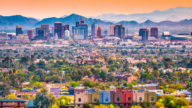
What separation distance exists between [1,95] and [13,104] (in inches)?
245

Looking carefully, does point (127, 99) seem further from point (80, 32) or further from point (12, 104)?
point (80, 32)

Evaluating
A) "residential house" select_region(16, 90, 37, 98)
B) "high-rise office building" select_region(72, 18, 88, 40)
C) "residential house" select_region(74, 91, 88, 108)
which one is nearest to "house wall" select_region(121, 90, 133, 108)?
"residential house" select_region(74, 91, 88, 108)

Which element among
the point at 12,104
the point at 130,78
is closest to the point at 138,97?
the point at 12,104

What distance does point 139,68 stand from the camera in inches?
1555

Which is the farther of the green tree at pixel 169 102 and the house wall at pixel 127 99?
the house wall at pixel 127 99

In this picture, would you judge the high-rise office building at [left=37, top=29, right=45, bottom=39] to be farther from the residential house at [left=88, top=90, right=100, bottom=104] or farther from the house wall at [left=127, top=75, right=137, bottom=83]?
the residential house at [left=88, top=90, right=100, bottom=104]

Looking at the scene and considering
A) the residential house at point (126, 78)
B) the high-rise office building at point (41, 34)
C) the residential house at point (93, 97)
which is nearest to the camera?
the residential house at point (93, 97)

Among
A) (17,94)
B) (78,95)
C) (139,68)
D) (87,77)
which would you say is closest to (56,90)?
(17,94)

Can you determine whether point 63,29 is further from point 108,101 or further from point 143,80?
point 108,101

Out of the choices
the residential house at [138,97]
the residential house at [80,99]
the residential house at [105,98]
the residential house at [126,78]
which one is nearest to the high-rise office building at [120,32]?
the residential house at [126,78]

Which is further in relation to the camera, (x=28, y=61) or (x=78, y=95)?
(x=28, y=61)

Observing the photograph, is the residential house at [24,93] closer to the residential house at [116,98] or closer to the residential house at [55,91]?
the residential house at [55,91]

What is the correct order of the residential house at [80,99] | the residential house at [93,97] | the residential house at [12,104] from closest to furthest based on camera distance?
the residential house at [12,104], the residential house at [80,99], the residential house at [93,97]

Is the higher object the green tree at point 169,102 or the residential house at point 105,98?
the residential house at point 105,98
